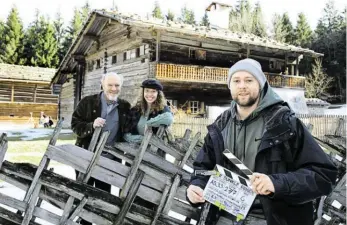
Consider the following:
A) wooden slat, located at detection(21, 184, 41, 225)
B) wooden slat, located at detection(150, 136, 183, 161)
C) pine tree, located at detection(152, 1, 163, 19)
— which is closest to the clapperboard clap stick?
wooden slat, located at detection(21, 184, 41, 225)

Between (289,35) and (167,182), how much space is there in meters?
51.6

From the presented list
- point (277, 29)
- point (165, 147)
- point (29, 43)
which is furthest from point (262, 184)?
point (29, 43)

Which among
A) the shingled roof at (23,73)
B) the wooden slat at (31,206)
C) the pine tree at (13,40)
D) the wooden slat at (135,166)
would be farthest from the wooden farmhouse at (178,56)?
the pine tree at (13,40)

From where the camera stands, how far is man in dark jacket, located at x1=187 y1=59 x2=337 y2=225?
1758 mm

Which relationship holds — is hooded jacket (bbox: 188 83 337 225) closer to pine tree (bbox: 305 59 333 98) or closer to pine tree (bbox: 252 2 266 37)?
pine tree (bbox: 305 59 333 98)

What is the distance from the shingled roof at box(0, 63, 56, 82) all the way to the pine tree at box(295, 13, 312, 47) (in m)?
32.7

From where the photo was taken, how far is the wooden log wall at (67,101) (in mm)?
29881

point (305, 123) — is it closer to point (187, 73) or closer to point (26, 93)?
point (187, 73)

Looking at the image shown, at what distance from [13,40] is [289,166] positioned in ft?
167

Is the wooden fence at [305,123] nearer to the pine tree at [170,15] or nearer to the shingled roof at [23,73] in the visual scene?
the shingled roof at [23,73]

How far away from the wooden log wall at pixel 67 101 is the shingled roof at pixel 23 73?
2.14 metres

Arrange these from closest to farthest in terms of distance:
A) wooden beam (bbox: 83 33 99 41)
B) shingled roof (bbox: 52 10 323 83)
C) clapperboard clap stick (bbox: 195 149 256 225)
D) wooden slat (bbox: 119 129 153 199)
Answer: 1. clapperboard clap stick (bbox: 195 149 256 225)
2. wooden slat (bbox: 119 129 153 199)
3. shingled roof (bbox: 52 10 323 83)
4. wooden beam (bbox: 83 33 99 41)

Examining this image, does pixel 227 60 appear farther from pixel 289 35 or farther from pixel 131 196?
pixel 289 35

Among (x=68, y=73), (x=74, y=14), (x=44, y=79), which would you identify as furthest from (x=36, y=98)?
(x=74, y=14)
